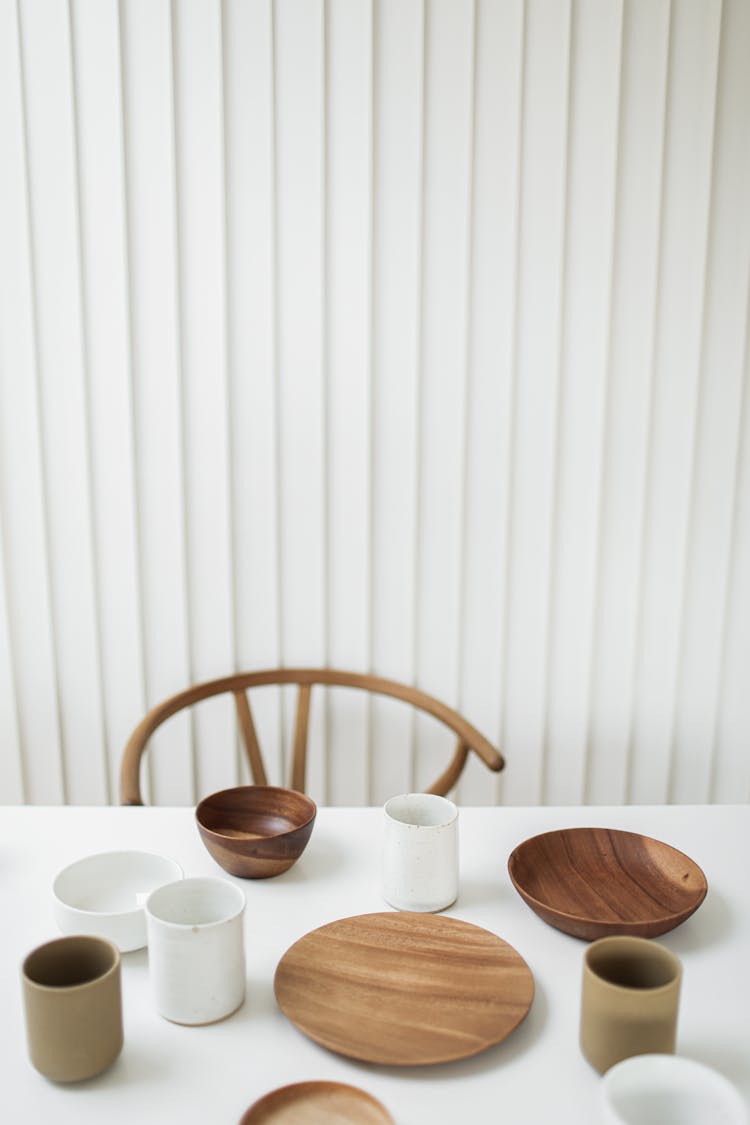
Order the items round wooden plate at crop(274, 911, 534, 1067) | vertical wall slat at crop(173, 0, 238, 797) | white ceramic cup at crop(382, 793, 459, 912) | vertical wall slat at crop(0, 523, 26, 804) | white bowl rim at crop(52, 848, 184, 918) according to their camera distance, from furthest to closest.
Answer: vertical wall slat at crop(0, 523, 26, 804) < vertical wall slat at crop(173, 0, 238, 797) < white ceramic cup at crop(382, 793, 459, 912) < white bowl rim at crop(52, 848, 184, 918) < round wooden plate at crop(274, 911, 534, 1067)

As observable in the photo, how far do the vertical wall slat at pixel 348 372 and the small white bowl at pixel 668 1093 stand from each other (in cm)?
125

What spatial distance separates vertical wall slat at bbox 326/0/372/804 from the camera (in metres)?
1.73

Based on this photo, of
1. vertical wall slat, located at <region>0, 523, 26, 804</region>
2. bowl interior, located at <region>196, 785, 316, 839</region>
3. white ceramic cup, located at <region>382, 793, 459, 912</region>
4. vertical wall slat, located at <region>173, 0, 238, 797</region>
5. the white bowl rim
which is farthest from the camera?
vertical wall slat, located at <region>0, 523, 26, 804</region>

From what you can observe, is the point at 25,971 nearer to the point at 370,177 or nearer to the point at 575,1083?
the point at 575,1083

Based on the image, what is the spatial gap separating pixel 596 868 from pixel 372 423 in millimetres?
1015

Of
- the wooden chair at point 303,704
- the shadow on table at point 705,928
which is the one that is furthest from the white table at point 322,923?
the wooden chair at point 303,704

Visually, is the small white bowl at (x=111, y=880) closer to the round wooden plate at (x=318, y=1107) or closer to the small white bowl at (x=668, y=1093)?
the round wooden plate at (x=318, y=1107)

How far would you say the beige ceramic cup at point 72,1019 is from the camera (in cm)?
76

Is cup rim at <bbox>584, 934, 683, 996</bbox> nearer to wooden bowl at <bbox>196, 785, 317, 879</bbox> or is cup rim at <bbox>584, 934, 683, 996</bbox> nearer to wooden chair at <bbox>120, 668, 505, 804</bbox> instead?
wooden bowl at <bbox>196, 785, 317, 879</bbox>

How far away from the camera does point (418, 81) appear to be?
173 centimetres

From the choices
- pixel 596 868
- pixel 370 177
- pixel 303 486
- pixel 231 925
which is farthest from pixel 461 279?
pixel 231 925

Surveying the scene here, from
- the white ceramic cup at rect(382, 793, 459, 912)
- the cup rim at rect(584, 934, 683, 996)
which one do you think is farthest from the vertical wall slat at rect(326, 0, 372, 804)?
the cup rim at rect(584, 934, 683, 996)

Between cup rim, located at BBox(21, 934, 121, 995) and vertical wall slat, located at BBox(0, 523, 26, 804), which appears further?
vertical wall slat, located at BBox(0, 523, 26, 804)

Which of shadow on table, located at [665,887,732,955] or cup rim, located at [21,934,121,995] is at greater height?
cup rim, located at [21,934,121,995]
